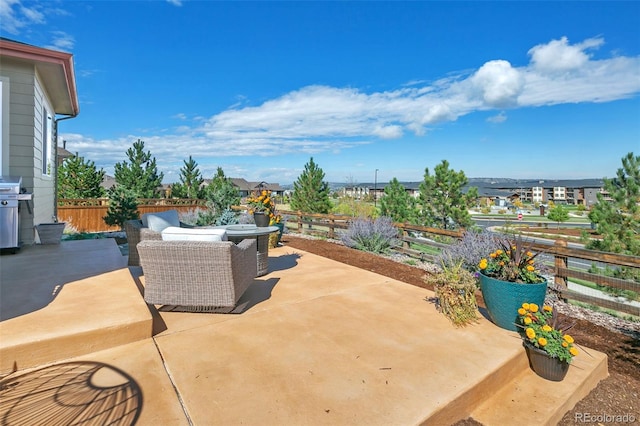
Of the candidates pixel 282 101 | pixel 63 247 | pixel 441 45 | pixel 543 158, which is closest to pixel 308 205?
pixel 282 101

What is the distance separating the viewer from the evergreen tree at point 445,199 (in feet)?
40.2

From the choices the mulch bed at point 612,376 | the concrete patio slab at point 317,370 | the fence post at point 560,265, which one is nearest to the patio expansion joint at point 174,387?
the concrete patio slab at point 317,370

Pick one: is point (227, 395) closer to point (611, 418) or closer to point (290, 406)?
point (290, 406)

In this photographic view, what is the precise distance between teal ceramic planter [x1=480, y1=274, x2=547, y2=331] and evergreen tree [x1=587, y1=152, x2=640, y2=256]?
29.6ft

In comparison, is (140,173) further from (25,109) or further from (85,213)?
(25,109)

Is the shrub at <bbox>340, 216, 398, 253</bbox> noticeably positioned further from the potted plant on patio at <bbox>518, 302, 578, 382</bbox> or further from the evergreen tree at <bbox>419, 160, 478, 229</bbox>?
the evergreen tree at <bbox>419, 160, 478, 229</bbox>

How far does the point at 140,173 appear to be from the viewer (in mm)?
16969

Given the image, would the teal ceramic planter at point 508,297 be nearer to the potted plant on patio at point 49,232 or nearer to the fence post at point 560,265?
the fence post at point 560,265

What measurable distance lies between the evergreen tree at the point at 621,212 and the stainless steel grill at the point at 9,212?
1337 cm

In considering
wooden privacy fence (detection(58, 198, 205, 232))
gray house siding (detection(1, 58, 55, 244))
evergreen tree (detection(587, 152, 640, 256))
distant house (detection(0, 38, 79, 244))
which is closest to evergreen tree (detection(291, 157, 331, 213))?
wooden privacy fence (detection(58, 198, 205, 232))

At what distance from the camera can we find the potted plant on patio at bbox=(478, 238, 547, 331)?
8.81 feet

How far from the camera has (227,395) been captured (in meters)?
1.75

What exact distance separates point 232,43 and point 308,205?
928 centimetres

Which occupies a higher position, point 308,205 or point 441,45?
point 441,45
